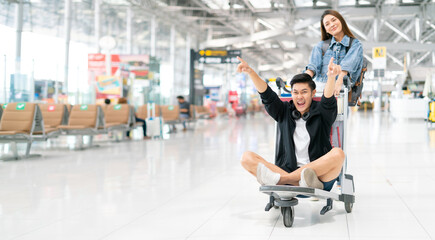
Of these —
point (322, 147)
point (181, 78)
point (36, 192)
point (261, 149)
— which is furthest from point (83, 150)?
point (181, 78)

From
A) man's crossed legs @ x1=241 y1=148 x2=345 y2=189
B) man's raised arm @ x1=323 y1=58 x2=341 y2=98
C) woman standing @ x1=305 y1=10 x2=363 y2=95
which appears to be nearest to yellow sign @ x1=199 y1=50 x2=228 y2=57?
woman standing @ x1=305 y1=10 x2=363 y2=95

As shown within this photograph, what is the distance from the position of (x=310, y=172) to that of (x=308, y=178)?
44 millimetres

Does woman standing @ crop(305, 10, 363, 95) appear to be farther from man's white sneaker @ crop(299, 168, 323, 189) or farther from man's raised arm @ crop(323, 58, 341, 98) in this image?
man's white sneaker @ crop(299, 168, 323, 189)

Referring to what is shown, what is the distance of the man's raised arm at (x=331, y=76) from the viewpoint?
323cm

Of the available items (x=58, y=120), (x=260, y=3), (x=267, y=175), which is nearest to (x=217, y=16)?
(x=260, y=3)

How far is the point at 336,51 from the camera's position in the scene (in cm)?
394

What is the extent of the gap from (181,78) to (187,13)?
487 cm

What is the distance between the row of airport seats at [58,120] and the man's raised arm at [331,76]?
6.21 m

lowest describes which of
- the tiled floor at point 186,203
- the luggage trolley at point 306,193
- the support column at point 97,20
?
the tiled floor at point 186,203

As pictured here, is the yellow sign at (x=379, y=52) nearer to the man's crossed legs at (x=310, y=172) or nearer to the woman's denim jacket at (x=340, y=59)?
the woman's denim jacket at (x=340, y=59)

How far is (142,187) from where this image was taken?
506cm

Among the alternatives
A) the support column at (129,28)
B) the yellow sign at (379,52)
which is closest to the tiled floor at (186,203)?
the support column at (129,28)

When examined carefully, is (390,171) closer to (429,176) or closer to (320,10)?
(429,176)

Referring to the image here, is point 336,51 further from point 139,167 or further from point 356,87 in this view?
point 139,167
